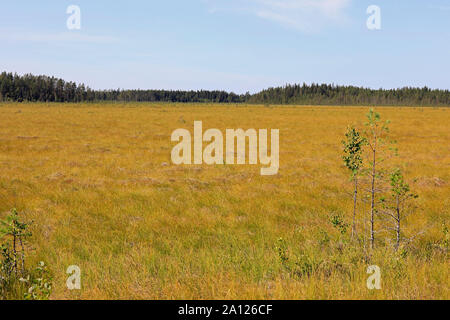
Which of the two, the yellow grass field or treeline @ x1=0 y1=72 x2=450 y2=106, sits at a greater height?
treeline @ x1=0 y1=72 x2=450 y2=106

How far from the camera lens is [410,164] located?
1540cm

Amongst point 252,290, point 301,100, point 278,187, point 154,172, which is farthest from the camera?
point 301,100

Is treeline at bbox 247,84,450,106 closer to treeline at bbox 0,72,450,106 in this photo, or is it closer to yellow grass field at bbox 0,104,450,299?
treeline at bbox 0,72,450,106

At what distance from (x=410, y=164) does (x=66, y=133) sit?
24.5 metres

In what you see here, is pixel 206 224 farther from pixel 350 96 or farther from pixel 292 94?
pixel 292 94

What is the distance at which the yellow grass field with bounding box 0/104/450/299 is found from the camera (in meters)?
3.53

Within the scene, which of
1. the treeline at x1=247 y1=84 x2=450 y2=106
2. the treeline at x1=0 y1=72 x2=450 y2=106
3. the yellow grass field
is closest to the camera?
the yellow grass field

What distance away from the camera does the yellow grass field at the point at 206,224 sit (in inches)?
139

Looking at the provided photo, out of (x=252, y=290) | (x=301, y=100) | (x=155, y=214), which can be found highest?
(x=301, y=100)

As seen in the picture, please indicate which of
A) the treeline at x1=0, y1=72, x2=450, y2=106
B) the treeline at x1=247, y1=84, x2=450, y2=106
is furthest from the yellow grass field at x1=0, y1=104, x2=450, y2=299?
the treeline at x1=247, y1=84, x2=450, y2=106

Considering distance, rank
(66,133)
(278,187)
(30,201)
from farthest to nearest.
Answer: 1. (66,133)
2. (278,187)
3. (30,201)

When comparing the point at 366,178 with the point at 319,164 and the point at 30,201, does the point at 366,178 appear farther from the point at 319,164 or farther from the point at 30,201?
the point at 30,201

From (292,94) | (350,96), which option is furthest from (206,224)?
(292,94)
